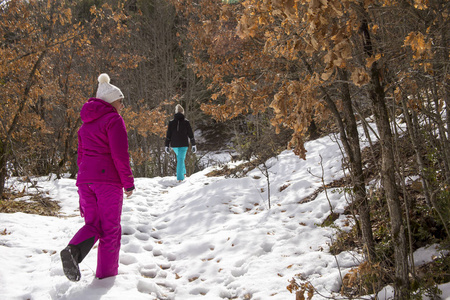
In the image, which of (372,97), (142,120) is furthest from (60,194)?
(372,97)

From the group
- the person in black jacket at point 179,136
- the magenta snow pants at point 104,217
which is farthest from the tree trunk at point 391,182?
the person in black jacket at point 179,136

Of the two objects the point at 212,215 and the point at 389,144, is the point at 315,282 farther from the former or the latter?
the point at 212,215

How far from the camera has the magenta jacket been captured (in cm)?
338

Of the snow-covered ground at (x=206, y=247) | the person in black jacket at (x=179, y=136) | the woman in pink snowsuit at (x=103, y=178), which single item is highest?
the person in black jacket at (x=179, y=136)

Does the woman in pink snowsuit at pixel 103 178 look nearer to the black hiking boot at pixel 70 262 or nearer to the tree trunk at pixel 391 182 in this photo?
the black hiking boot at pixel 70 262

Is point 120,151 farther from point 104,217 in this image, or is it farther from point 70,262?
point 70,262

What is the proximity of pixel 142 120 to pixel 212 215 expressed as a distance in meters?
7.00

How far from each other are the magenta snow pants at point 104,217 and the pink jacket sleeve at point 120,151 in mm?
143

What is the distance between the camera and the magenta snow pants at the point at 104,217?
3.37m

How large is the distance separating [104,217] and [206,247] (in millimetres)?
1611

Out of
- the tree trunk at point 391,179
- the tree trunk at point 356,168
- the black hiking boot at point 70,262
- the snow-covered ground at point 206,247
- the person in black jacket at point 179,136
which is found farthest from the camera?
the person in black jacket at point 179,136

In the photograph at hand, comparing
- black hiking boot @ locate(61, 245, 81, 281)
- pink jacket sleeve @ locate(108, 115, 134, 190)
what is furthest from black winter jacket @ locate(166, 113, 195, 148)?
black hiking boot @ locate(61, 245, 81, 281)

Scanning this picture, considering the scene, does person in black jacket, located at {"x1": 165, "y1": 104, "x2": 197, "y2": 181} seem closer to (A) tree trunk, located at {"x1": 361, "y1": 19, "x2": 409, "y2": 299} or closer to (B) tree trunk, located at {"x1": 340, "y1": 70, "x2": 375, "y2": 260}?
(B) tree trunk, located at {"x1": 340, "y1": 70, "x2": 375, "y2": 260}

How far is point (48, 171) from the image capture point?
10.8m
